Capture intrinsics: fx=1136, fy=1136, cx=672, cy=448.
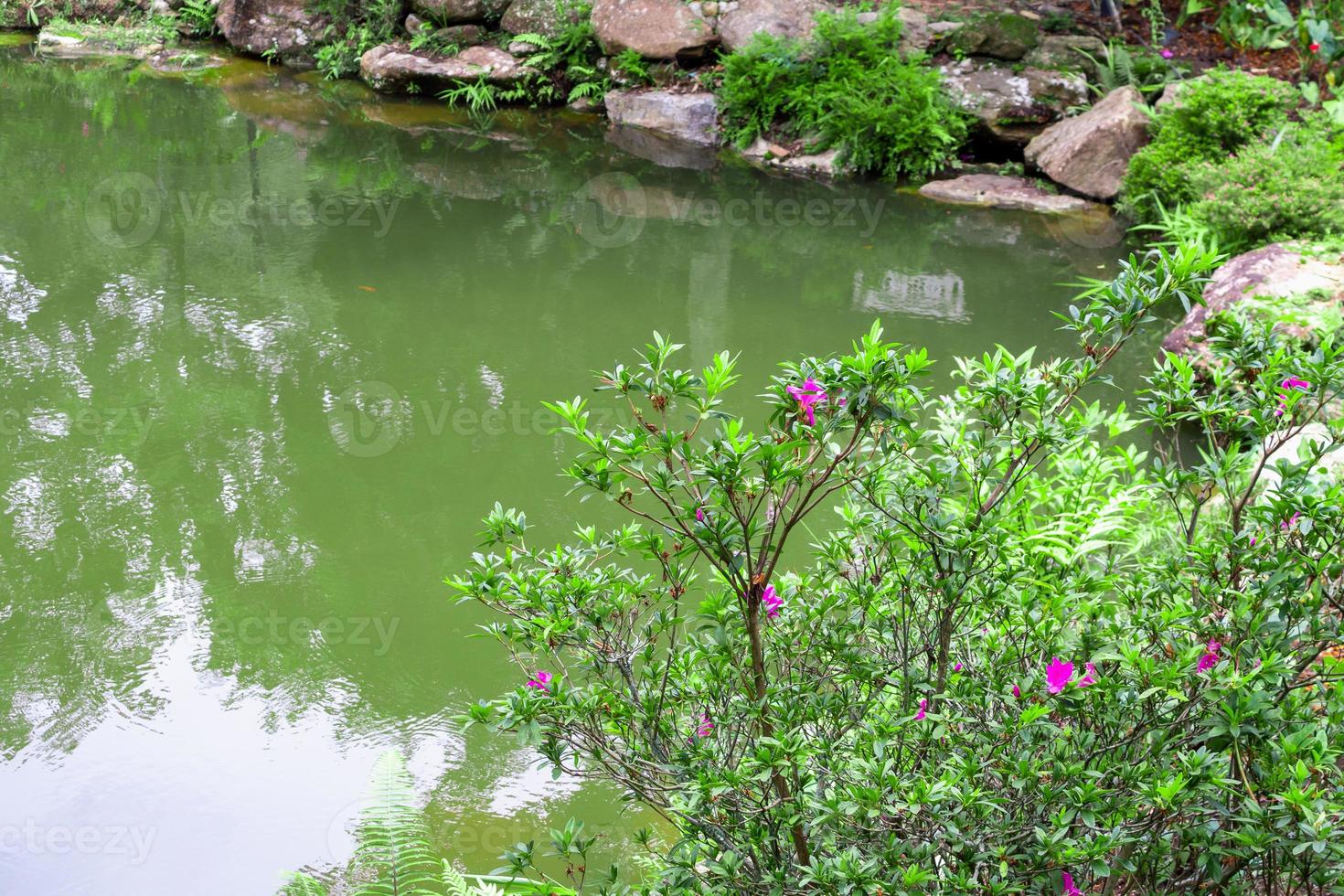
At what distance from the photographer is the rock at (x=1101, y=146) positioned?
27.1 ft

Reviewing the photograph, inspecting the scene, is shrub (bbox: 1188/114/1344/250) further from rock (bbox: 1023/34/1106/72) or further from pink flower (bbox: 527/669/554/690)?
pink flower (bbox: 527/669/554/690)

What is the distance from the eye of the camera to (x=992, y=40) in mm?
9648

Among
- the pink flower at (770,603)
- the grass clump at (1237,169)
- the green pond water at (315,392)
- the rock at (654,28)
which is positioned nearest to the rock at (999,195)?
the green pond water at (315,392)

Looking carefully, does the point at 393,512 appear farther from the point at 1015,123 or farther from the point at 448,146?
the point at 1015,123

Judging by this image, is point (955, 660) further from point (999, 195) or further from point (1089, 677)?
point (999, 195)

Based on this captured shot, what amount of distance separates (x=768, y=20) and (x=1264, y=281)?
587cm

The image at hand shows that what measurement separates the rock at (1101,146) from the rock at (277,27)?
8092mm

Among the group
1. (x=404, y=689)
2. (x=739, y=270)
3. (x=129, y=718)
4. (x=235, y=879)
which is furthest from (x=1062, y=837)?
(x=739, y=270)

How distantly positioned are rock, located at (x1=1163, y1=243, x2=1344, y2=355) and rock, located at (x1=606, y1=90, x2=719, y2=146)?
5.23 meters

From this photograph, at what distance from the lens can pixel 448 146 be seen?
9.79m

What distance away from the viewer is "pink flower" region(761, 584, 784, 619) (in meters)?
2.06

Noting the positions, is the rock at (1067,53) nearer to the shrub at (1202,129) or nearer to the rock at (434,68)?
the shrub at (1202,129)

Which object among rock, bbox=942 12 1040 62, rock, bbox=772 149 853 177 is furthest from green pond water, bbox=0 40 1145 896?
rock, bbox=942 12 1040 62

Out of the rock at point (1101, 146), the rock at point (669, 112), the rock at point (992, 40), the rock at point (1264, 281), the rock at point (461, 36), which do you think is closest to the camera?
the rock at point (1264, 281)
